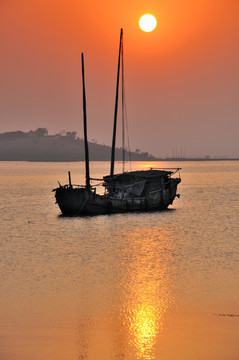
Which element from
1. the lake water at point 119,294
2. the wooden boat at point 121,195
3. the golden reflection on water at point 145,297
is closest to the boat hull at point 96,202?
the wooden boat at point 121,195

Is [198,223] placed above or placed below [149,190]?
below

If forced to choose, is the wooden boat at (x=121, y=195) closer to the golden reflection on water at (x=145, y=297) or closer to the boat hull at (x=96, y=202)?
the boat hull at (x=96, y=202)

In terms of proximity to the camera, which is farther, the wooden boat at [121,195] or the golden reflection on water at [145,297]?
the wooden boat at [121,195]

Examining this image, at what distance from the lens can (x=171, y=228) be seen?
155ft

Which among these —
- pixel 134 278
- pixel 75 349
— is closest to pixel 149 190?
pixel 134 278

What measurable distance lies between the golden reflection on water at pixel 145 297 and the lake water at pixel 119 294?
1.5 inches

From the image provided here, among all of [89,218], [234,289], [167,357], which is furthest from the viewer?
[89,218]

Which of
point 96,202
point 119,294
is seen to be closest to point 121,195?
point 96,202

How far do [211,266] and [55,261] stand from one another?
9098 mm

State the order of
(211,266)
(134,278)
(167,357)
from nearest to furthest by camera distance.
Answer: (167,357) → (134,278) → (211,266)

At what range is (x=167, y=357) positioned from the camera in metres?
14.2

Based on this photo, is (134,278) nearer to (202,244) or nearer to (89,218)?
(202,244)

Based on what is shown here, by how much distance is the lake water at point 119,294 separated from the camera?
1523cm

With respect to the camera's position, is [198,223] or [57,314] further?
[198,223]
